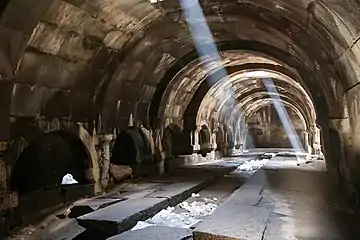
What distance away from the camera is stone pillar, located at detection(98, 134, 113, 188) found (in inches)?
273

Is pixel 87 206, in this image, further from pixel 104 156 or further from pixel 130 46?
pixel 130 46

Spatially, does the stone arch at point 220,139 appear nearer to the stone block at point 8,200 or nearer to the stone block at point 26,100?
the stone block at point 26,100

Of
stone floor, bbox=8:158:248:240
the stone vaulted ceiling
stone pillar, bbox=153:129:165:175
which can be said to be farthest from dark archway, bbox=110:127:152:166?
stone floor, bbox=8:158:248:240

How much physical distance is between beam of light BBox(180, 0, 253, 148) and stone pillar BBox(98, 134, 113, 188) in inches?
95.5

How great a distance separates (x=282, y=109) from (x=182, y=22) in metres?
17.6

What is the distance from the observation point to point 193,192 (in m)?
7.31

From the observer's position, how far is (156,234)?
417 cm

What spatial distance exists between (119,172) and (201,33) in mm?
3055

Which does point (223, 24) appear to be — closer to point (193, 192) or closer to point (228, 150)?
point (193, 192)

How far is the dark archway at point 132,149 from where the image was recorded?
29.7 feet

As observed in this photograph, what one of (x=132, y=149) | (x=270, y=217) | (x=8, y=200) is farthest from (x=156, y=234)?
(x=132, y=149)

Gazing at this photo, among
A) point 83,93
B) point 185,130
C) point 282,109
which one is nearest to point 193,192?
point 83,93

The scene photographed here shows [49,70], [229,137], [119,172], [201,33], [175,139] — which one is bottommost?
[119,172]

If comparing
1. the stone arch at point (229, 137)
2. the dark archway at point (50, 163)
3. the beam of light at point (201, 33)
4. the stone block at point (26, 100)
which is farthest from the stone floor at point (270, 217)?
the stone arch at point (229, 137)
